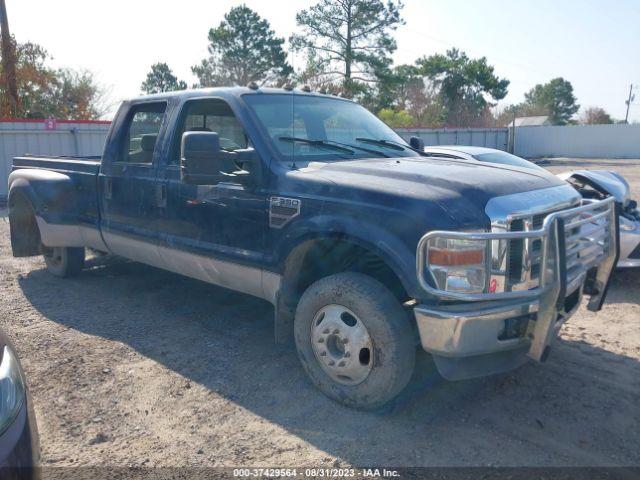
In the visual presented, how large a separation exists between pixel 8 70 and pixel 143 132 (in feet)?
63.2

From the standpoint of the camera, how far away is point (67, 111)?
98.6 ft

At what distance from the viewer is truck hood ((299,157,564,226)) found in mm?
3236

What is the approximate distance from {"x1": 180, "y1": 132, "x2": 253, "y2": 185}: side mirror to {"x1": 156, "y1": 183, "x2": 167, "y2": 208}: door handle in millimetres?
689

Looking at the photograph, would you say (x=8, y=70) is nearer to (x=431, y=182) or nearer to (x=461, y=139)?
(x=461, y=139)

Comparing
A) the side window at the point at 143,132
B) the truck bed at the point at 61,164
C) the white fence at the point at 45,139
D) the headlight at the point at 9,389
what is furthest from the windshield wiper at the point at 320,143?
the white fence at the point at 45,139

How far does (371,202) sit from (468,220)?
57 centimetres

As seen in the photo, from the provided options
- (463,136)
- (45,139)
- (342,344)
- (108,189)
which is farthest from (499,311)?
(463,136)

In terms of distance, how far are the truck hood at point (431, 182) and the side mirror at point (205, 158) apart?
0.50 metres

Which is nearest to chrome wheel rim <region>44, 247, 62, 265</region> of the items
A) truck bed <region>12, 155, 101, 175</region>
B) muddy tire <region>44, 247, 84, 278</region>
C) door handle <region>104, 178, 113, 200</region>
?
muddy tire <region>44, 247, 84, 278</region>

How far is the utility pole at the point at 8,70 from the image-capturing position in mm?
20250

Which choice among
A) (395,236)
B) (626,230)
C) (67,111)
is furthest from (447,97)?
(395,236)

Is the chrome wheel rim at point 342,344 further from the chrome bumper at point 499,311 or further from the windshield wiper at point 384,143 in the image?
the windshield wiper at point 384,143

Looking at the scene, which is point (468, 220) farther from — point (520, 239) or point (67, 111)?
point (67, 111)

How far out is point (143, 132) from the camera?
5.30 metres
